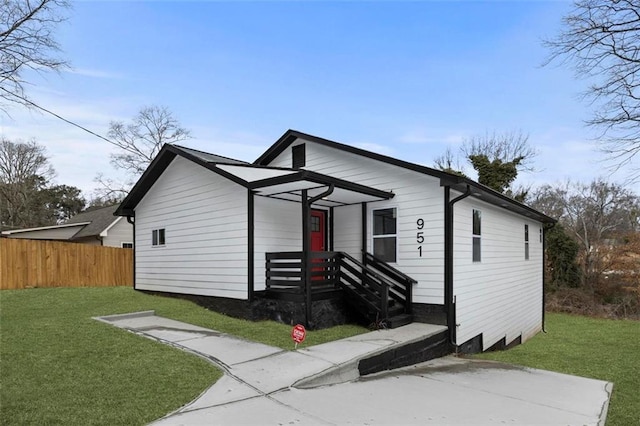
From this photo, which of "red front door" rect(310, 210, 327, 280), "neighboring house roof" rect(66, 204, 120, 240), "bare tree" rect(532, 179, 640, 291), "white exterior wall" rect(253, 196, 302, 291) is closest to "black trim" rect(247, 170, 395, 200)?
"white exterior wall" rect(253, 196, 302, 291)

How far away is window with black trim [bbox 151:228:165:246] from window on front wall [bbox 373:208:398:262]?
20.0 feet

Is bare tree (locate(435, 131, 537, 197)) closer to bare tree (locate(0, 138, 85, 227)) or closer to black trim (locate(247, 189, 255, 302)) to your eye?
black trim (locate(247, 189, 255, 302))

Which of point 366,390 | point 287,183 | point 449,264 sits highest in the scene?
point 287,183

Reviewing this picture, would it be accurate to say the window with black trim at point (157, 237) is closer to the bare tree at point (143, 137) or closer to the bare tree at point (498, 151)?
the bare tree at point (143, 137)

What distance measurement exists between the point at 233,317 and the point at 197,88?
8.98 meters

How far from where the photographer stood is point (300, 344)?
267 inches

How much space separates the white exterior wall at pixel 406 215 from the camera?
8305 millimetres

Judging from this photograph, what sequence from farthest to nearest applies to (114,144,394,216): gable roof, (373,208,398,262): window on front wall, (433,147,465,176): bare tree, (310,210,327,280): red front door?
(433,147,465,176): bare tree < (310,210,327,280): red front door < (373,208,398,262): window on front wall < (114,144,394,216): gable roof

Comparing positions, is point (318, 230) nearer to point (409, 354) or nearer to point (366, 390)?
point (409, 354)

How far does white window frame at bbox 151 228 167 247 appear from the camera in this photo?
11516 mm

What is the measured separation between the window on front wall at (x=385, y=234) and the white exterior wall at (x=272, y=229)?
5.84 feet

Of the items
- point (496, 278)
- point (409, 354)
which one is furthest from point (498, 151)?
point (409, 354)

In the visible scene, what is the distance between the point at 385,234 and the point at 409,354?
10.1 feet

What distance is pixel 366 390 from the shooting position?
196 inches
